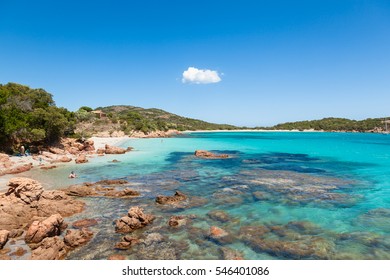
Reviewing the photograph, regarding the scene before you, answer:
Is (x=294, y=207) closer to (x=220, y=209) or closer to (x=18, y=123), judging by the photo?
(x=220, y=209)

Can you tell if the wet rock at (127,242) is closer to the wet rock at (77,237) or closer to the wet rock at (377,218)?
the wet rock at (77,237)

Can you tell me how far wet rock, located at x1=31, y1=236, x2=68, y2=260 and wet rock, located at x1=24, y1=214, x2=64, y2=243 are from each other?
0.58 m

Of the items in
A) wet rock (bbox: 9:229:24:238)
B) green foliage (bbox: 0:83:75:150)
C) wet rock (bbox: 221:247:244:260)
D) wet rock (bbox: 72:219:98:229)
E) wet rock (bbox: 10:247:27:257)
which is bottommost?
wet rock (bbox: 221:247:244:260)

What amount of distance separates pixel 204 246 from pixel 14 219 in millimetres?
10924

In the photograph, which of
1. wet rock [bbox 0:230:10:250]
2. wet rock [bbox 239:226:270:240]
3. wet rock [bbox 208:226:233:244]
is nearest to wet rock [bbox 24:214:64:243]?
wet rock [bbox 0:230:10:250]

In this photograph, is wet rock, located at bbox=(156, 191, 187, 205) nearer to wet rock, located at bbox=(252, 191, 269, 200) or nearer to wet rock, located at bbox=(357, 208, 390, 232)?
wet rock, located at bbox=(252, 191, 269, 200)

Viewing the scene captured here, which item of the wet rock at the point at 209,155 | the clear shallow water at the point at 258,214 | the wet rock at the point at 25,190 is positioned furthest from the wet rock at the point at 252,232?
the wet rock at the point at 209,155

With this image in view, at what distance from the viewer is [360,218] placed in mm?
16141

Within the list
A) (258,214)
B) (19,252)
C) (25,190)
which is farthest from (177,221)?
(25,190)

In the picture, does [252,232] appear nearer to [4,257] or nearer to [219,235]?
[219,235]

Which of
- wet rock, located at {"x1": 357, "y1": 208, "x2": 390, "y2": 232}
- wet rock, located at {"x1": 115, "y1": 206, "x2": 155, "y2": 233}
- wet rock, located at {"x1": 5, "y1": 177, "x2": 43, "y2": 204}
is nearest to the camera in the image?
wet rock, located at {"x1": 115, "y1": 206, "x2": 155, "y2": 233}

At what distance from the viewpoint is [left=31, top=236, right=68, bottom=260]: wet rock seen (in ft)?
35.2

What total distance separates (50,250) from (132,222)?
4177 millimetres

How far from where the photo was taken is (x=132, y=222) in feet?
46.4
